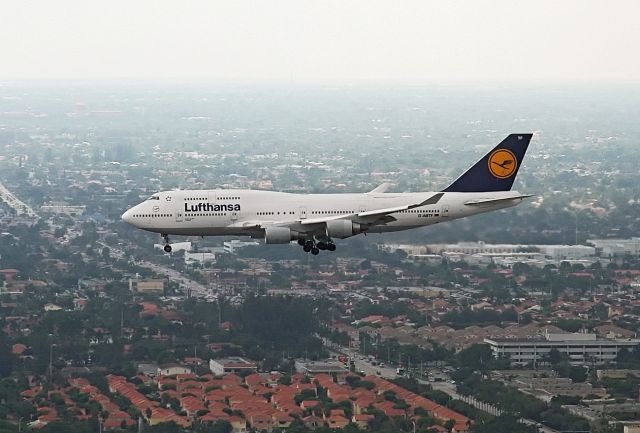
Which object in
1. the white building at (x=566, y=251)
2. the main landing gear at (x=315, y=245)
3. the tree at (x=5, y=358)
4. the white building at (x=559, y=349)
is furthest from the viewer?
the white building at (x=566, y=251)

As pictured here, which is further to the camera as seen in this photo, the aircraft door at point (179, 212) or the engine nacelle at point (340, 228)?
the aircraft door at point (179, 212)

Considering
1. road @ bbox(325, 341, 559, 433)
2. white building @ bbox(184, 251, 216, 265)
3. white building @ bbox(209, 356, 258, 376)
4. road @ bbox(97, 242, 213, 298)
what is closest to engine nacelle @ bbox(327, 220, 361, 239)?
road @ bbox(325, 341, 559, 433)

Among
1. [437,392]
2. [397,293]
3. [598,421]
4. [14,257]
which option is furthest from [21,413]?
[14,257]

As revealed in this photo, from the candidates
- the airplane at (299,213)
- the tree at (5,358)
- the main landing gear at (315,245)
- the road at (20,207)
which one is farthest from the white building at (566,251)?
the road at (20,207)

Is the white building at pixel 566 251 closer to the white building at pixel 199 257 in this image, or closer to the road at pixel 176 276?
the road at pixel 176 276

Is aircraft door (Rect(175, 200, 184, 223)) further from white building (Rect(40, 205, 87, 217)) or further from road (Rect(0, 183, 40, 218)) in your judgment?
road (Rect(0, 183, 40, 218))

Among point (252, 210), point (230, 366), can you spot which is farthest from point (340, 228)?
point (230, 366)

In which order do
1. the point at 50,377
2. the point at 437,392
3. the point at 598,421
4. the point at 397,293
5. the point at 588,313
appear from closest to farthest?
→ the point at 598,421, the point at 437,392, the point at 50,377, the point at 588,313, the point at 397,293

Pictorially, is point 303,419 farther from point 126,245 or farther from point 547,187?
point 547,187
